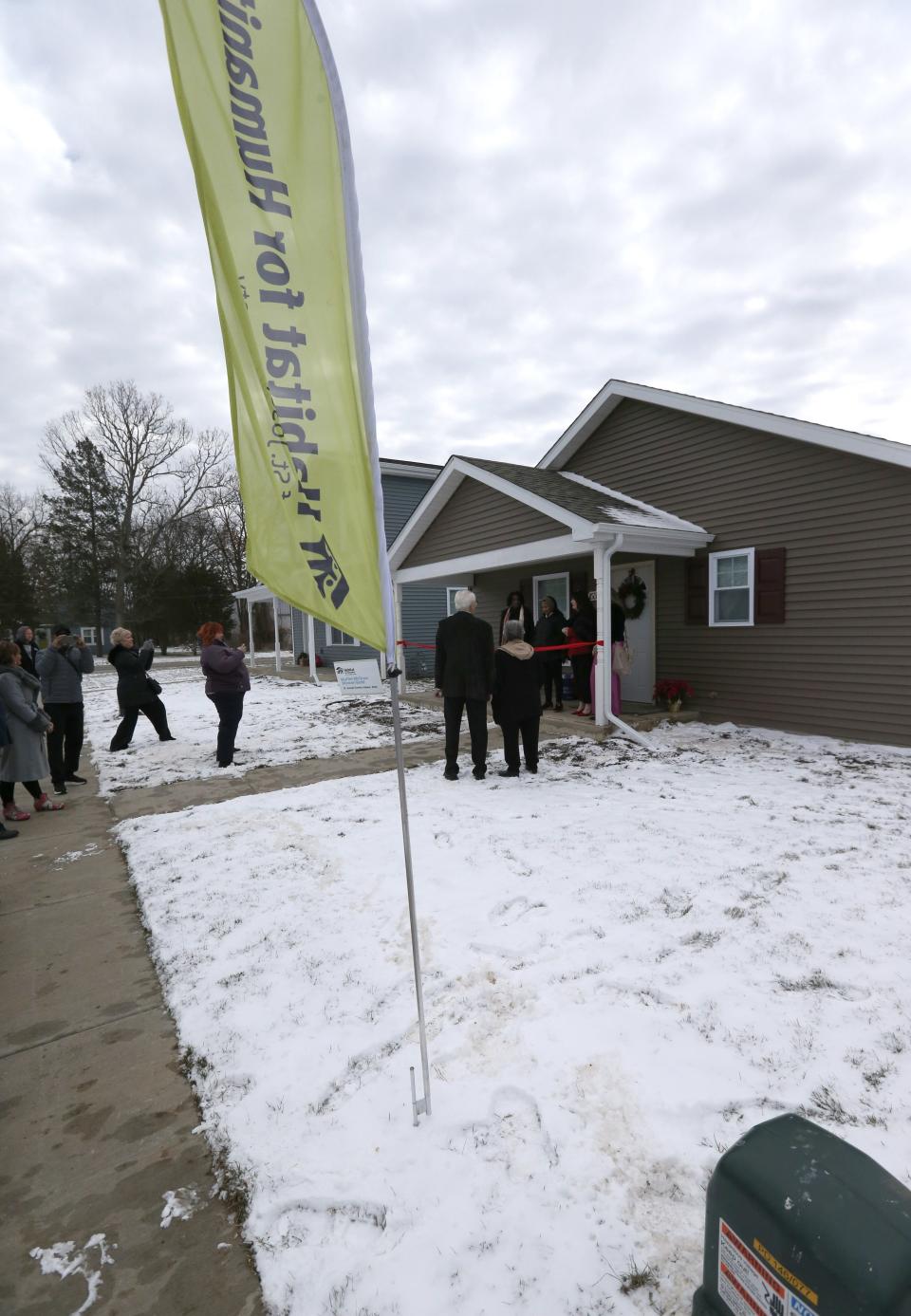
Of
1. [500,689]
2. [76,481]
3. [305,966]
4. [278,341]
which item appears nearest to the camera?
[278,341]

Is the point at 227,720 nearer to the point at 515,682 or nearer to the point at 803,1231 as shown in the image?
Result: the point at 515,682

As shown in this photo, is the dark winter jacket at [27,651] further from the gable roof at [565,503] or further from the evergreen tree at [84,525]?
the evergreen tree at [84,525]

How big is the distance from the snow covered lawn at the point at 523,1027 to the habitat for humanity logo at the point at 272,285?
219 cm

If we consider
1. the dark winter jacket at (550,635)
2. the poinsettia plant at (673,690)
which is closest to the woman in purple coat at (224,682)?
the dark winter jacket at (550,635)

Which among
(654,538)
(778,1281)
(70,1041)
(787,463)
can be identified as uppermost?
(787,463)

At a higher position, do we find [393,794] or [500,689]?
[500,689]

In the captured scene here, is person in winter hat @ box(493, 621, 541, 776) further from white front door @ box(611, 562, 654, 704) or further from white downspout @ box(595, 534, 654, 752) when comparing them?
white front door @ box(611, 562, 654, 704)

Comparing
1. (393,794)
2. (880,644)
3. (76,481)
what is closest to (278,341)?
(393,794)

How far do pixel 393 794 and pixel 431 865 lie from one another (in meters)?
1.81

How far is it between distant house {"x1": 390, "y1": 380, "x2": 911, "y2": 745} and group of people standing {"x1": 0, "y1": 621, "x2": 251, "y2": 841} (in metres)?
4.74

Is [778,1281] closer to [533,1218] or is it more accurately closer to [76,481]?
[533,1218]

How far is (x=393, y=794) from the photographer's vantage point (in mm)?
6242

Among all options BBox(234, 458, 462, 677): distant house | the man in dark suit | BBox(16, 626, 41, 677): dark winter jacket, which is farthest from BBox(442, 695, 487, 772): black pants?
BBox(234, 458, 462, 677): distant house

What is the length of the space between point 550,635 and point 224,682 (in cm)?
467
